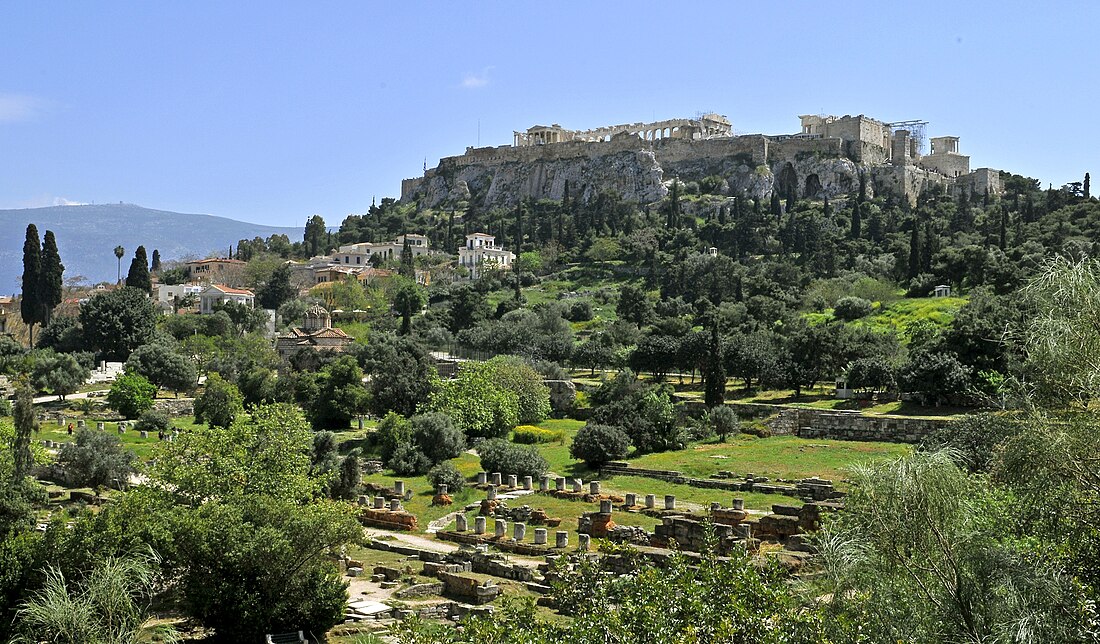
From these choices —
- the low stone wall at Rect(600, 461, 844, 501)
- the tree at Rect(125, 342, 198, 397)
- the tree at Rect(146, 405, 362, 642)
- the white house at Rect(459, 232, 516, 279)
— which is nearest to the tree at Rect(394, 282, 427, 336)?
the tree at Rect(125, 342, 198, 397)

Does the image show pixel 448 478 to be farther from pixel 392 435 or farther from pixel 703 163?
pixel 703 163

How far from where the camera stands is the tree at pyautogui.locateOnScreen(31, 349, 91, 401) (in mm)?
55844

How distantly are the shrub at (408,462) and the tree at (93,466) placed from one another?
8809 millimetres

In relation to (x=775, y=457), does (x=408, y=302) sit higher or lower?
higher

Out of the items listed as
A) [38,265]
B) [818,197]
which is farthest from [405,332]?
[818,197]

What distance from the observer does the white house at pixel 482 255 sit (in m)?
96.7

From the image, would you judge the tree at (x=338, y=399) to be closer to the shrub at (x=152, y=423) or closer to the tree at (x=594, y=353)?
the shrub at (x=152, y=423)

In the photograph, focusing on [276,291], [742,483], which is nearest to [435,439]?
[742,483]

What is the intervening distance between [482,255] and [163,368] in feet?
141

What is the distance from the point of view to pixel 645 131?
13075cm

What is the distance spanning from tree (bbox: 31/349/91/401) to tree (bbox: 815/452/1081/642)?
51.4 metres

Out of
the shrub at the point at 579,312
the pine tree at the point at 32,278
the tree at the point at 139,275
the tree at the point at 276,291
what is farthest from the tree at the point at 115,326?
the shrub at the point at 579,312

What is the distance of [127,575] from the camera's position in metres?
19.1

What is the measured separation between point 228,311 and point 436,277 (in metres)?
19.6
